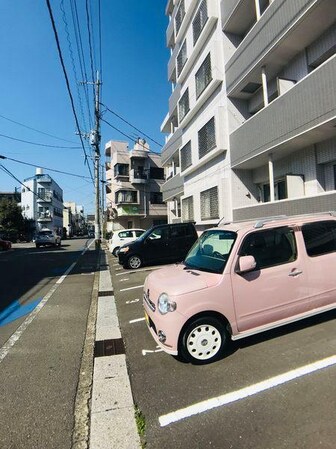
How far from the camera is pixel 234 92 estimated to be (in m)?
12.1

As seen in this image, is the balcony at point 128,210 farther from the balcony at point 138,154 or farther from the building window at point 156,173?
the balcony at point 138,154

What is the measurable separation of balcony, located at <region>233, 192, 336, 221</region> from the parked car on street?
2.64 m

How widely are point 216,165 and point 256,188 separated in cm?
219

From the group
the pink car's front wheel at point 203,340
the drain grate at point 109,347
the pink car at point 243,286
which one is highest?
the pink car at point 243,286

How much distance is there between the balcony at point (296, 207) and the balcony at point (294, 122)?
1.71m

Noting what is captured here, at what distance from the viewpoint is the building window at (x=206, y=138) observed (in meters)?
13.4

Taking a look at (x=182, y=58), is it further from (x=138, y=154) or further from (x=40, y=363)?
(x=138, y=154)

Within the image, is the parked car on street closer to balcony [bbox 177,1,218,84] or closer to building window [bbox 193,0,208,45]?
balcony [bbox 177,1,218,84]

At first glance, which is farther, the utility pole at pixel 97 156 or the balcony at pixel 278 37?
the utility pole at pixel 97 156

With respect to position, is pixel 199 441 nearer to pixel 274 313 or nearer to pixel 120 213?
pixel 274 313

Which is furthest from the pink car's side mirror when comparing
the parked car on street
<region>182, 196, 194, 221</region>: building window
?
<region>182, 196, 194, 221</region>: building window

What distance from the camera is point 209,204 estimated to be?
14383 millimetres

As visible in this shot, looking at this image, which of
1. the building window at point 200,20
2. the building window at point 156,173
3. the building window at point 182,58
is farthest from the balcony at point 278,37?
the building window at point 156,173

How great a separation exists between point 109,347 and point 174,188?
58.8ft
